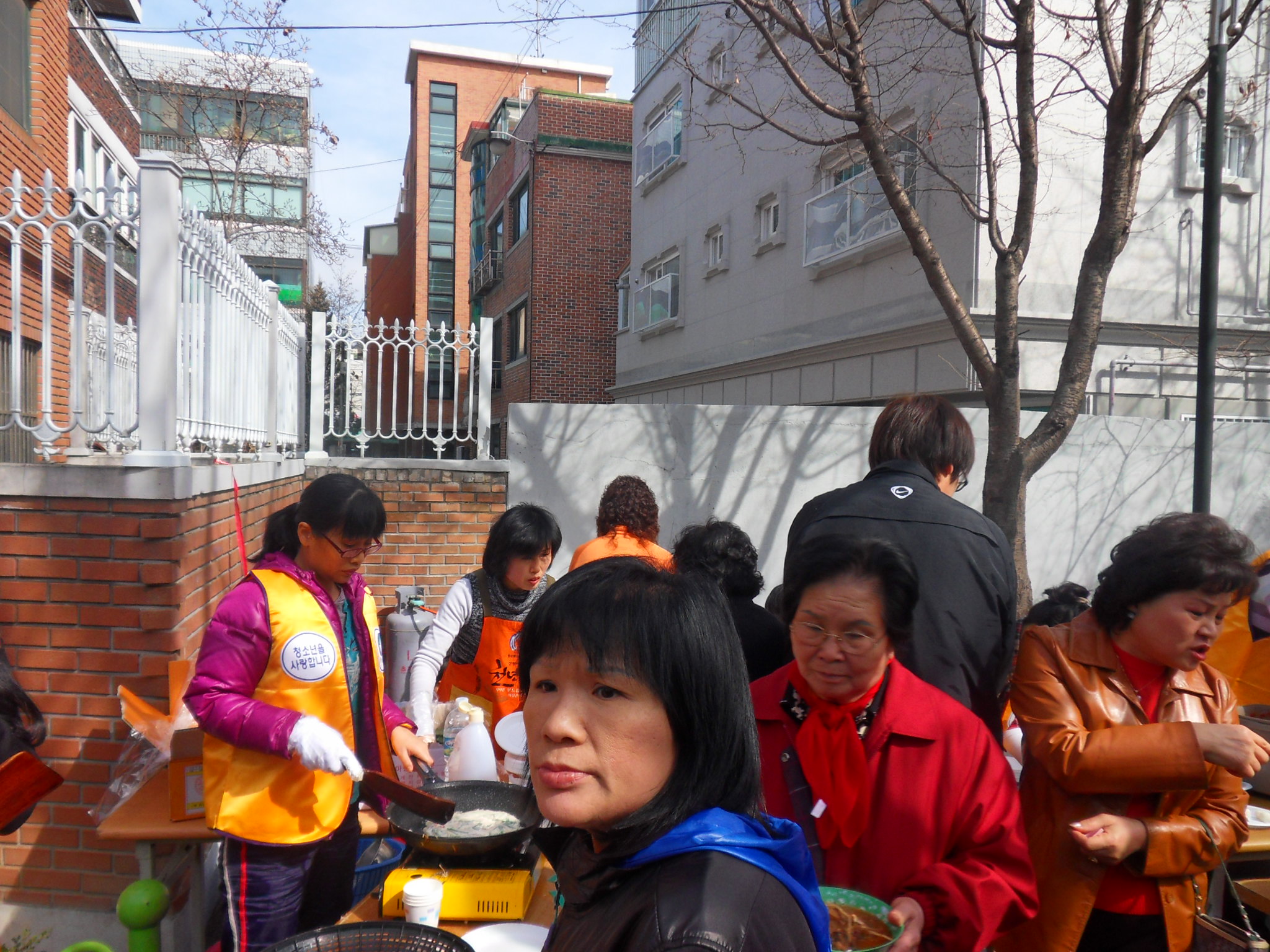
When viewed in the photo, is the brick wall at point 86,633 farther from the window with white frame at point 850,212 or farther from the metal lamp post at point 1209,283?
the window with white frame at point 850,212

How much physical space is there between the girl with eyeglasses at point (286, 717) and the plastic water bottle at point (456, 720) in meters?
0.45

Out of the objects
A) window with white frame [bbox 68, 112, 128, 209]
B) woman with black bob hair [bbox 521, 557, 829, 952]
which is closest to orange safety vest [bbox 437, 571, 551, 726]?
woman with black bob hair [bbox 521, 557, 829, 952]

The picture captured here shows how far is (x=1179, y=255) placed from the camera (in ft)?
29.9

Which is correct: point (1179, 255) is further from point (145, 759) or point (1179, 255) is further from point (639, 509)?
point (145, 759)

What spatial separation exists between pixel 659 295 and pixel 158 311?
13618 millimetres

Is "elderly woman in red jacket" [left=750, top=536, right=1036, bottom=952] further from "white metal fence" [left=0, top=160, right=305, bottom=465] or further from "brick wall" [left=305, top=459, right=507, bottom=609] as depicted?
"brick wall" [left=305, top=459, right=507, bottom=609]

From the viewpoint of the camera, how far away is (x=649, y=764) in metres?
1.06

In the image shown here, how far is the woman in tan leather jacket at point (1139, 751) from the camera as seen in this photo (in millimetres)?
1995

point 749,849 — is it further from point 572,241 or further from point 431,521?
point 572,241

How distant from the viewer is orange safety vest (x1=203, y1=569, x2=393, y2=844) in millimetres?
2467

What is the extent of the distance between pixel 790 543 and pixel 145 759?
253cm

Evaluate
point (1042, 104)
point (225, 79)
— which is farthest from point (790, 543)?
point (225, 79)

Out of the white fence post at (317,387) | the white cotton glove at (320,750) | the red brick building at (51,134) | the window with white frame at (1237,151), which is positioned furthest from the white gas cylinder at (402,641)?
the window with white frame at (1237,151)

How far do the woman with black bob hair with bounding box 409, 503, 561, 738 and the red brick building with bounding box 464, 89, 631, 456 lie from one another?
1540 centimetres
